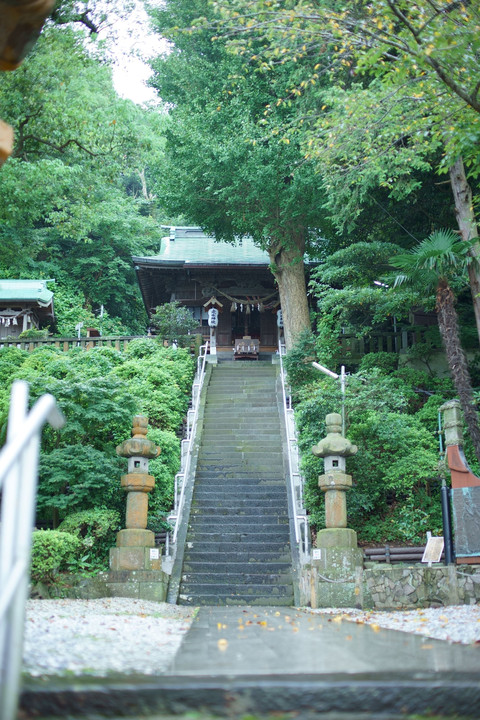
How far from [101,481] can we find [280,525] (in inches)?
133

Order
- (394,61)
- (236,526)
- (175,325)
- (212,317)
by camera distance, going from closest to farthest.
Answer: (394,61), (236,526), (175,325), (212,317)

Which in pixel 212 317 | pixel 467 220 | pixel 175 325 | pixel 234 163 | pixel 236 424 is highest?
pixel 234 163

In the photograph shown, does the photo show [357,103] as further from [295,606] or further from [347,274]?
[295,606]

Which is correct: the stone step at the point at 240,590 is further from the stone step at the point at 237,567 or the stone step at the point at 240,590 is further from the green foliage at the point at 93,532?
the green foliage at the point at 93,532

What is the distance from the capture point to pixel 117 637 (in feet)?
13.5

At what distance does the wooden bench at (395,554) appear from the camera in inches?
410

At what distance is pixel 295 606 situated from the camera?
374 inches

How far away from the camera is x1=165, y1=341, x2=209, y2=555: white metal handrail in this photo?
36.4 ft

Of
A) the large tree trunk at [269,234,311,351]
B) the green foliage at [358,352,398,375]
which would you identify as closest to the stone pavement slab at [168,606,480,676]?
the green foliage at [358,352,398,375]

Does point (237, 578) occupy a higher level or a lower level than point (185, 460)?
lower

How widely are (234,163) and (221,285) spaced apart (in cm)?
899

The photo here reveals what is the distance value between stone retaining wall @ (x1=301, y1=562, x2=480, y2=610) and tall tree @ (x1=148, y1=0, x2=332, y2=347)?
10.9 meters

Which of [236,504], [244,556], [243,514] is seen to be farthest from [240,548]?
[236,504]

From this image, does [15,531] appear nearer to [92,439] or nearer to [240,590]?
[240,590]
